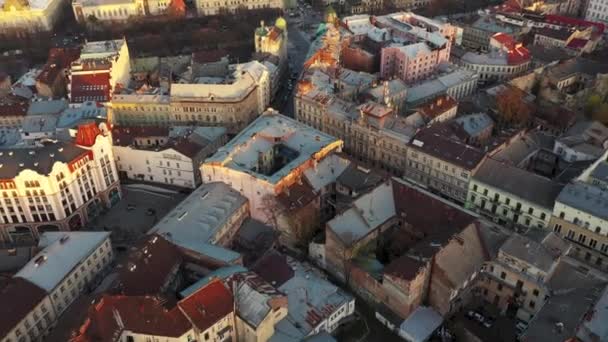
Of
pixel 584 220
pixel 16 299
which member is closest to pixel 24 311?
pixel 16 299

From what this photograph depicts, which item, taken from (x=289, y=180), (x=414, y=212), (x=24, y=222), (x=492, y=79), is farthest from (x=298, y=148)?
(x=492, y=79)

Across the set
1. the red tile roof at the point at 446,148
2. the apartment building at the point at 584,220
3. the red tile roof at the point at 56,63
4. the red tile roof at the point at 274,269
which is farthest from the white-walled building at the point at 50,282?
the apartment building at the point at 584,220

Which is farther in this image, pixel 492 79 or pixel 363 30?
pixel 363 30

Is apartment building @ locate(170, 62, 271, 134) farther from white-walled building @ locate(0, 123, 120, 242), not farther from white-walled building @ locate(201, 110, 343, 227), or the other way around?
white-walled building @ locate(0, 123, 120, 242)

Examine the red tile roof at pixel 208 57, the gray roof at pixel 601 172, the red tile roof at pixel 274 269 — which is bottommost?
the red tile roof at pixel 274 269

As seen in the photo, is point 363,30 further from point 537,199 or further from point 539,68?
point 537,199

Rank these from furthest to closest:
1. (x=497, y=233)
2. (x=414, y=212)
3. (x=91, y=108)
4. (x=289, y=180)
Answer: (x=91, y=108) → (x=289, y=180) → (x=414, y=212) → (x=497, y=233)

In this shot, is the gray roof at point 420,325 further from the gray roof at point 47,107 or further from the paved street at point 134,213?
the gray roof at point 47,107
